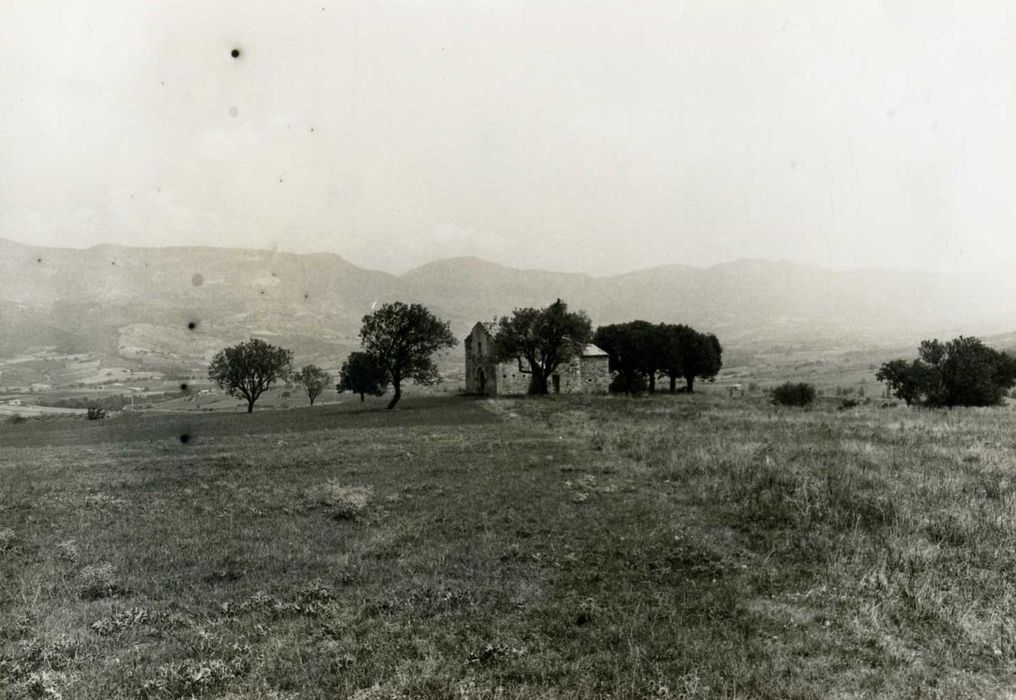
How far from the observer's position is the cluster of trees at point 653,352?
85.6 metres

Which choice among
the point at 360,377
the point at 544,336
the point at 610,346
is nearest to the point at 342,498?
the point at 544,336

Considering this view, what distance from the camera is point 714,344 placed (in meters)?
96.8

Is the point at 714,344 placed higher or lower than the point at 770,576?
higher

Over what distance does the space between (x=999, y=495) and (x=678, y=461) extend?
31.3 ft

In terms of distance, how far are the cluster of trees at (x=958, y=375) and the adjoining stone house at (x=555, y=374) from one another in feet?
123

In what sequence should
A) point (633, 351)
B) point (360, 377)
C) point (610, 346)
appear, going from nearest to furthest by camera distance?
point (633, 351), point (610, 346), point (360, 377)

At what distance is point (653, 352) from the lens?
8556cm

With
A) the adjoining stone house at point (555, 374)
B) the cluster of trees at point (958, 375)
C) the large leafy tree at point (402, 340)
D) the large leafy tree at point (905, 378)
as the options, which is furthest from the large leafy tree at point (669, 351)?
the large leafy tree at point (402, 340)

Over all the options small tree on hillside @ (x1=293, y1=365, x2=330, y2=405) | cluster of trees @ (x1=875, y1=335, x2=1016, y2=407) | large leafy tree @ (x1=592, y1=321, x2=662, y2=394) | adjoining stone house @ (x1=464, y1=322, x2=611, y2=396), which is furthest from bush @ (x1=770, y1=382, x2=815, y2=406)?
small tree on hillside @ (x1=293, y1=365, x2=330, y2=405)

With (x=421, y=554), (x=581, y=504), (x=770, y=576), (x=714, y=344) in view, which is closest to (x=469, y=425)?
(x=581, y=504)

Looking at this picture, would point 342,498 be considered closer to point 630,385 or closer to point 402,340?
point 402,340

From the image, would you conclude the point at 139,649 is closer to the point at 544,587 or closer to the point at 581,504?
the point at 544,587

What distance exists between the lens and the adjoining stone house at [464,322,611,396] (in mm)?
81938

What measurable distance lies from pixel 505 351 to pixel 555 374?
12201 millimetres
